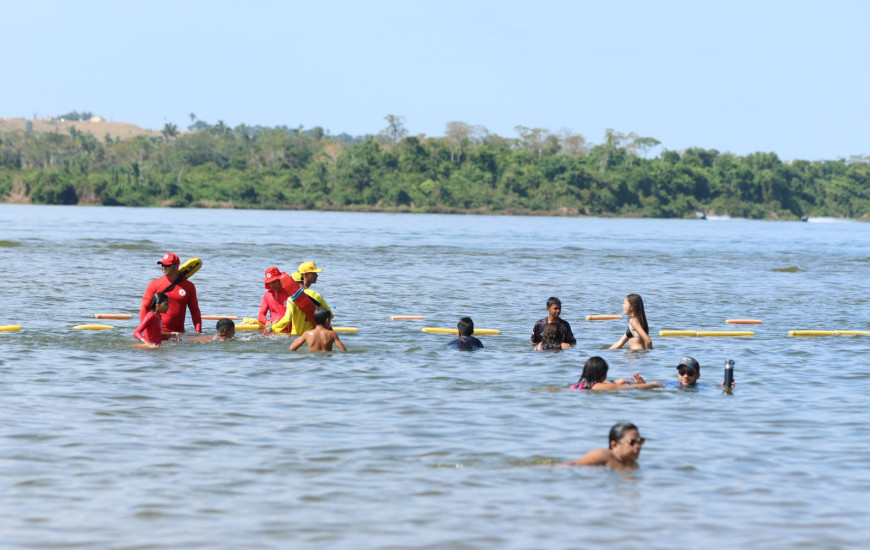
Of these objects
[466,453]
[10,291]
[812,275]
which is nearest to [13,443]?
[466,453]

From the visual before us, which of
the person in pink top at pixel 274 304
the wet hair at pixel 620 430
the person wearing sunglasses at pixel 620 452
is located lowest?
the person wearing sunglasses at pixel 620 452

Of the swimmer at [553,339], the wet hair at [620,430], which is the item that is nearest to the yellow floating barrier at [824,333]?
the swimmer at [553,339]

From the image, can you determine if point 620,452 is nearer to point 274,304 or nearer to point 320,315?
point 320,315

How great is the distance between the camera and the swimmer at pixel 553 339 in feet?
57.9

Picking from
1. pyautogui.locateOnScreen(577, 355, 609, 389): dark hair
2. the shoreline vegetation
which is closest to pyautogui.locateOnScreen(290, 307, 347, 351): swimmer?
pyautogui.locateOnScreen(577, 355, 609, 389): dark hair

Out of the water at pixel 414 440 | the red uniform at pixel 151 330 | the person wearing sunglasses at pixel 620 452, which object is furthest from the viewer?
the red uniform at pixel 151 330

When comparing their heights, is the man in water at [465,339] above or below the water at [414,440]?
above

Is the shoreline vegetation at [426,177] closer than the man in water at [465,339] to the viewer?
No

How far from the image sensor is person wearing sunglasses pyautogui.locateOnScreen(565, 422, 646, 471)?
1005 cm

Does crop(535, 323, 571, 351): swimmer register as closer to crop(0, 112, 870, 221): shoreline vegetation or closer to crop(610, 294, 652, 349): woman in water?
crop(610, 294, 652, 349): woman in water

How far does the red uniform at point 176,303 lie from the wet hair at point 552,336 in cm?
533

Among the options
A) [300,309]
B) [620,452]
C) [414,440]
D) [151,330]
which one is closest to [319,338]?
[300,309]

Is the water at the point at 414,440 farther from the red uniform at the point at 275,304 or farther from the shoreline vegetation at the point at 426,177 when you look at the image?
the shoreline vegetation at the point at 426,177

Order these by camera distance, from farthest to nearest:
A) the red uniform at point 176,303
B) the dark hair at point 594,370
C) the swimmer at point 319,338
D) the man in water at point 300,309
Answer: the man in water at point 300,309 < the swimmer at point 319,338 < the red uniform at point 176,303 < the dark hair at point 594,370
